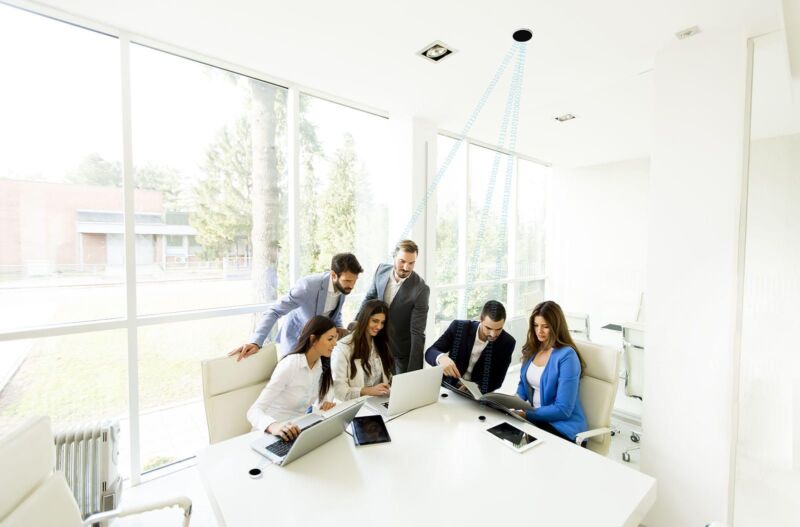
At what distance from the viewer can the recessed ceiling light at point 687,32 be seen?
2048 mm

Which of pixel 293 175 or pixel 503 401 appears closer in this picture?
pixel 503 401

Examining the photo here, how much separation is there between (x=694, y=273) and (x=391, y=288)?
71.6 inches

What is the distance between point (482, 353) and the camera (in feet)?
8.16

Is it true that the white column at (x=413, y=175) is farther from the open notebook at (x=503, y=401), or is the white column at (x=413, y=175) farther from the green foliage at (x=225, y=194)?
the open notebook at (x=503, y=401)

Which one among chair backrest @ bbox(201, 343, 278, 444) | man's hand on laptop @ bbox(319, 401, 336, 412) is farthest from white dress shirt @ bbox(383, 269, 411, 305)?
chair backrest @ bbox(201, 343, 278, 444)

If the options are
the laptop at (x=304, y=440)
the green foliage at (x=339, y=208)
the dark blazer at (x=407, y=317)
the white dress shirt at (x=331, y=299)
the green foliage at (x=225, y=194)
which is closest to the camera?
the laptop at (x=304, y=440)

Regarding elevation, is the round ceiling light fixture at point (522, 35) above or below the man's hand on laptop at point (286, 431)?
above

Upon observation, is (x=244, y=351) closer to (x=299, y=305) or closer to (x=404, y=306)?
(x=299, y=305)

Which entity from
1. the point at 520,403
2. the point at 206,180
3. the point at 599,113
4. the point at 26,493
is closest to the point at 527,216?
the point at 599,113

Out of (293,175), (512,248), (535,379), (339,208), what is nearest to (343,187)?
(339,208)

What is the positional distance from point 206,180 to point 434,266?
2.20m

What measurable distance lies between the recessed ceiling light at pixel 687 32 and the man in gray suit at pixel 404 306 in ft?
6.44

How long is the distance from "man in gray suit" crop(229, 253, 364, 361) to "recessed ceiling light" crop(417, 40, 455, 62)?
4.67 feet

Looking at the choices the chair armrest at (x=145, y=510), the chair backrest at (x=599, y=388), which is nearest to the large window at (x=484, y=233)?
the chair backrest at (x=599, y=388)
